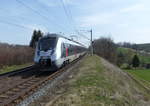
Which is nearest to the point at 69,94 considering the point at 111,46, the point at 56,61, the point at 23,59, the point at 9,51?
the point at 56,61

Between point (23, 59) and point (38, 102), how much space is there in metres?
24.2

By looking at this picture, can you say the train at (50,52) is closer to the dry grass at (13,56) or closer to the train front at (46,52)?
the train front at (46,52)

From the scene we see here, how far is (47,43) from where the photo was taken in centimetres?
1473

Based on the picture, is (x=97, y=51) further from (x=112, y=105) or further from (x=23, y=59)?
(x=112, y=105)

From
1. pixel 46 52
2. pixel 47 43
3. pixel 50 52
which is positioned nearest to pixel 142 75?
pixel 47 43

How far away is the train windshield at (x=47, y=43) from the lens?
47.4ft

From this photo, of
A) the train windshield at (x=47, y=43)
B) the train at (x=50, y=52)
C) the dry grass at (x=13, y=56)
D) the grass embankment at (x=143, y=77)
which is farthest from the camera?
the grass embankment at (x=143, y=77)

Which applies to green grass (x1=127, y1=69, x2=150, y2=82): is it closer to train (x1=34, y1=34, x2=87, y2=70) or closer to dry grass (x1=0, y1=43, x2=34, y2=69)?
dry grass (x1=0, y1=43, x2=34, y2=69)

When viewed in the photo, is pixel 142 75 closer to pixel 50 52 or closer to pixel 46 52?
pixel 50 52

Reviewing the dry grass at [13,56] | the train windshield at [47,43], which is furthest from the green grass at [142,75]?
the train windshield at [47,43]

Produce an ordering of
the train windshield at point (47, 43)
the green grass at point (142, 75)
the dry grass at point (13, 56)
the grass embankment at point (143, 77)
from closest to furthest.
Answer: the train windshield at point (47, 43), the dry grass at point (13, 56), the grass embankment at point (143, 77), the green grass at point (142, 75)

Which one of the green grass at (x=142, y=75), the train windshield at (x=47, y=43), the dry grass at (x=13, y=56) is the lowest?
the green grass at (x=142, y=75)

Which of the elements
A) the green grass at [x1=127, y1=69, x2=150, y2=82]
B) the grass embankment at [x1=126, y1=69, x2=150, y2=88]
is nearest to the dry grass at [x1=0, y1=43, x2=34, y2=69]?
the grass embankment at [x1=126, y1=69, x2=150, y2=88]

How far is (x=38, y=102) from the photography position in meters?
7.09
